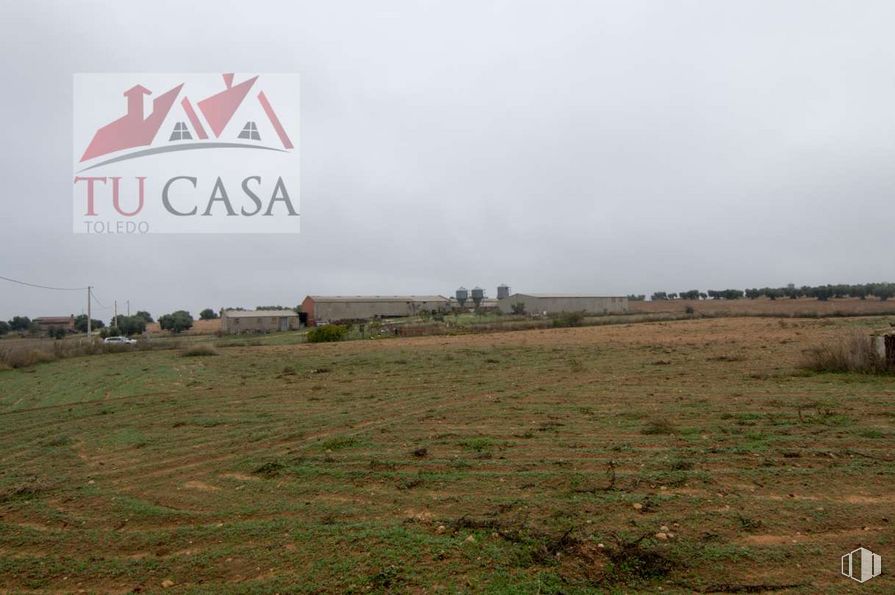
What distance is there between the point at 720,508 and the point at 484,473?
2314mm

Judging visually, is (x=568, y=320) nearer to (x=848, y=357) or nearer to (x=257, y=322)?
(x=848, y=357)

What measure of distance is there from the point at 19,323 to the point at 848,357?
290ft

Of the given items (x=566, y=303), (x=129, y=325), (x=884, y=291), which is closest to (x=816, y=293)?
(x=884, y=291)

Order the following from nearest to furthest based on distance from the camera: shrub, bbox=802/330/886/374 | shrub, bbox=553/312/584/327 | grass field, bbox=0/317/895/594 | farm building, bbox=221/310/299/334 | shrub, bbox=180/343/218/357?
grass field, bbox=0/317/895/594 < shrub, bbox=802/330/886/374 < shrub, bbox=180/343/218/357 < shrub, bbox=553/312/584/327 < farm building, bbox=221/310/299/334

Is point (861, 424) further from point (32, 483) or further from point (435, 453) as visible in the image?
point (32, 483)

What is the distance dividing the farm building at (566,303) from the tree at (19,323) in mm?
66278

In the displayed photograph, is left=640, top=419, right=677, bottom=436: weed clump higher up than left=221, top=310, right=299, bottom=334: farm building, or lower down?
lower down

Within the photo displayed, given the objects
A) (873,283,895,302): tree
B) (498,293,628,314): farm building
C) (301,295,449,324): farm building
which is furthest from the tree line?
(301,295,449,324): farm building

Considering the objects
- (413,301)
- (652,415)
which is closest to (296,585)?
(652,415)

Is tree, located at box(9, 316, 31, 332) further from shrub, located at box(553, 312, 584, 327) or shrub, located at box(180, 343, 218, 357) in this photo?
shrub, located at box(553, 312, 584, 327)

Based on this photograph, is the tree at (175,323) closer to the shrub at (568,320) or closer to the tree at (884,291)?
the shrub at (568,320)

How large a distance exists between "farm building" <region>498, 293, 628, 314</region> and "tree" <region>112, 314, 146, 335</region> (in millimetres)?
48722

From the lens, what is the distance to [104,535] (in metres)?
4.15

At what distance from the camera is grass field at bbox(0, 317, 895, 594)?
3.40 metres
